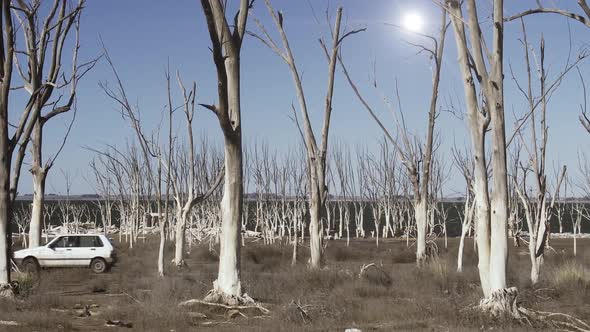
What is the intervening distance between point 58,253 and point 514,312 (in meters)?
17.2

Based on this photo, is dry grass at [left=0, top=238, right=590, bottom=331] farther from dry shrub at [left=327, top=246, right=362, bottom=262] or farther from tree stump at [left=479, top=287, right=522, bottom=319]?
dry shrub at [left=327, top=246, right=362, bottom=262]

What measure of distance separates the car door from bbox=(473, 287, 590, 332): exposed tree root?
1671 centimetres

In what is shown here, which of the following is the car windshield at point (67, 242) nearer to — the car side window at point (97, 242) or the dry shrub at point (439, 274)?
the car side window at point (97, 242)

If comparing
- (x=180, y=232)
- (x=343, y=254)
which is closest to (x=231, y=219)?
(x=180, y=232)

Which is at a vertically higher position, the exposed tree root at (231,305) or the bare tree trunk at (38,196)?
the bare tree trunk at (38,196)

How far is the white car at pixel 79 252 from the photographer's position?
22500 millimetres

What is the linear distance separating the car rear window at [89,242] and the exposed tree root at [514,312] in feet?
54.2

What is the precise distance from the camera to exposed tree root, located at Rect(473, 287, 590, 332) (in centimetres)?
958

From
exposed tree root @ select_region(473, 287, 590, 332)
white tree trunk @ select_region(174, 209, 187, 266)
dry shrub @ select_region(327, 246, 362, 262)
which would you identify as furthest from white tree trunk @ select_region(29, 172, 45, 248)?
Result: dry shrub @ select_region(327, 246, 362, 262)

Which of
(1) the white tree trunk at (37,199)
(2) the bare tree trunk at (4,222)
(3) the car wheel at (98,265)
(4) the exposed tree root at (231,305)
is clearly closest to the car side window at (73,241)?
(3) the car wheel at (98,265)

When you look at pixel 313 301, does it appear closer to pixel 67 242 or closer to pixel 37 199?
pixel 37 199

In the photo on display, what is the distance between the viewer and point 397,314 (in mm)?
11023

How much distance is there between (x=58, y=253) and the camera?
2266 centimetres

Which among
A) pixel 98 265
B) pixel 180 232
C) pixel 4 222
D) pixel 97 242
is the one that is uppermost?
pixel 4 222
